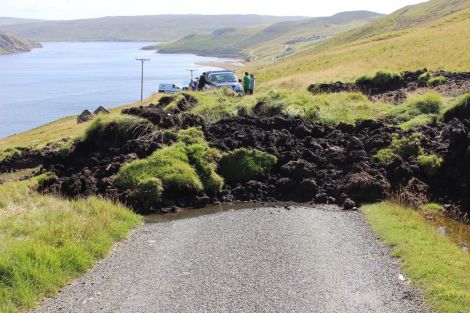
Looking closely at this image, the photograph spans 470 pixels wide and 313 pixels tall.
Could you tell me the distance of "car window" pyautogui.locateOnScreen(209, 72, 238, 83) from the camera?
37094 mm

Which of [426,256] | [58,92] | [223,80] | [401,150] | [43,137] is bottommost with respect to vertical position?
[58,92]

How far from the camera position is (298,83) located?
45.9m

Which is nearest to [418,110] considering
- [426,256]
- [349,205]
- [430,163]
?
[430,163]

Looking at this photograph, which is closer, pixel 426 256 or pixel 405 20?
pixel 426 256

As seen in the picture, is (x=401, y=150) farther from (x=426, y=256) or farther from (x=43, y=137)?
(x=43, y=137)

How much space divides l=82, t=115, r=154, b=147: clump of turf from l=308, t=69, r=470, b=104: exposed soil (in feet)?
41.6

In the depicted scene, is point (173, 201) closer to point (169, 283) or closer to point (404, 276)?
point (169, 283)

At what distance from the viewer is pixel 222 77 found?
37.5m

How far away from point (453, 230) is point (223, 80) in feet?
80.5

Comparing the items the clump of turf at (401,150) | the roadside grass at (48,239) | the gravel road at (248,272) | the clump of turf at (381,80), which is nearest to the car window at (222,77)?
the clump of turf at (381,80)

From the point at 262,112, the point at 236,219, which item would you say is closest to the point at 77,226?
the point at 236,219

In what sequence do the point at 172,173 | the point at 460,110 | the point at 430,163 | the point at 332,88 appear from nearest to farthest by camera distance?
1. the point at 172,173
2. the point at 430,163
3. the point at 460,110
4. the point at 332,88

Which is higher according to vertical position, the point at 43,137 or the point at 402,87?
the point at 402,87

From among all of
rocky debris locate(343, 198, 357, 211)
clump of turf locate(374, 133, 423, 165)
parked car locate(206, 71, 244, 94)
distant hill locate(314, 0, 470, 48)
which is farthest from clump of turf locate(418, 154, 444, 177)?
distant hill locate(314, 0, 470, 48)
